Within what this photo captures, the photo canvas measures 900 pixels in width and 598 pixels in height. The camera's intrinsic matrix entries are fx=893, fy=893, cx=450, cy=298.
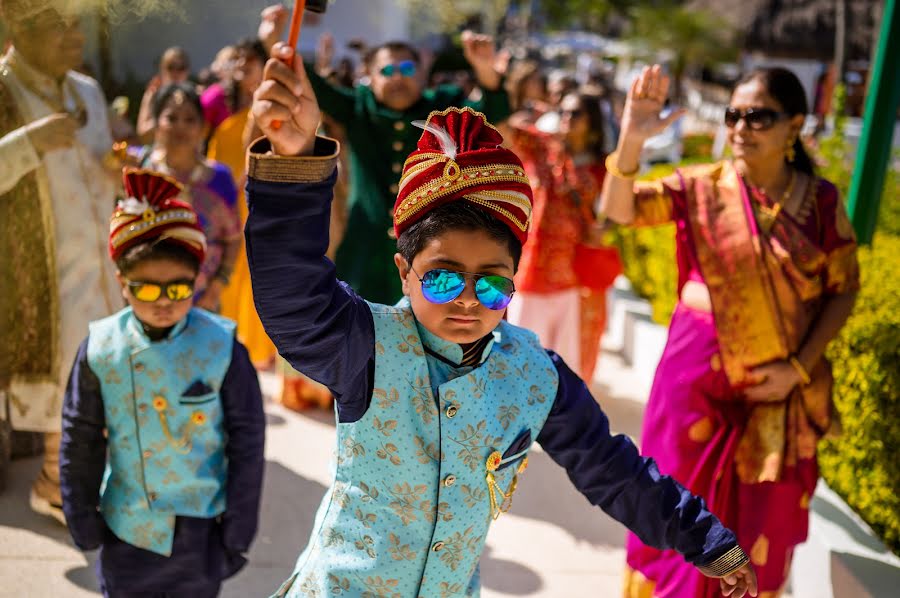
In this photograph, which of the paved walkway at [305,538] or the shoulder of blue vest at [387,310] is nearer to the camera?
the shoulder of blue vest at [387,310]

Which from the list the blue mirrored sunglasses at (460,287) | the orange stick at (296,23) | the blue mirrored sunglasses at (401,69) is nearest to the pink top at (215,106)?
the blue mirrored sunglasses at (401,69)

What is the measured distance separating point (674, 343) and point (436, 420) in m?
1.67

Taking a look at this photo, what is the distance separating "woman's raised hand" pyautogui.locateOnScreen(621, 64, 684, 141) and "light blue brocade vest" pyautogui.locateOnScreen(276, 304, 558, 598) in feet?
4.30

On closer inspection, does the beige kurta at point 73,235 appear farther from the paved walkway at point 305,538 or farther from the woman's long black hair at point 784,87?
the woman's long black hair at point 784,87

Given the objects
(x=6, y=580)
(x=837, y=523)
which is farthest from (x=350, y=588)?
(x=837, y=523)

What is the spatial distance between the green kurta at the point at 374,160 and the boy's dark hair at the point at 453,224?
8.60 ft

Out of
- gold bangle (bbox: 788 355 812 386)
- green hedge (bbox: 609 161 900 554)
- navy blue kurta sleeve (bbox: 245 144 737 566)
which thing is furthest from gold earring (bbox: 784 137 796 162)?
navy blue kurta sleeve (bbox: 245 144 737 566)

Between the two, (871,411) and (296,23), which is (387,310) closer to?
(296,23)

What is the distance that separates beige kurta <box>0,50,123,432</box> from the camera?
115 inches

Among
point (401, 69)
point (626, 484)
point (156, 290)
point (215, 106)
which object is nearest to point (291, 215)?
point (626, 484)

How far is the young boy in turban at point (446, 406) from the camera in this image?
1.65m

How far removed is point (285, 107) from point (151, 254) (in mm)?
1338

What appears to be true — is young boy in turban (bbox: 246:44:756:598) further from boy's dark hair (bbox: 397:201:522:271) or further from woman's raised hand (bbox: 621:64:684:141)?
woman's raised hand (bbox: 621:64:684:141)

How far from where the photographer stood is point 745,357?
3027mm
